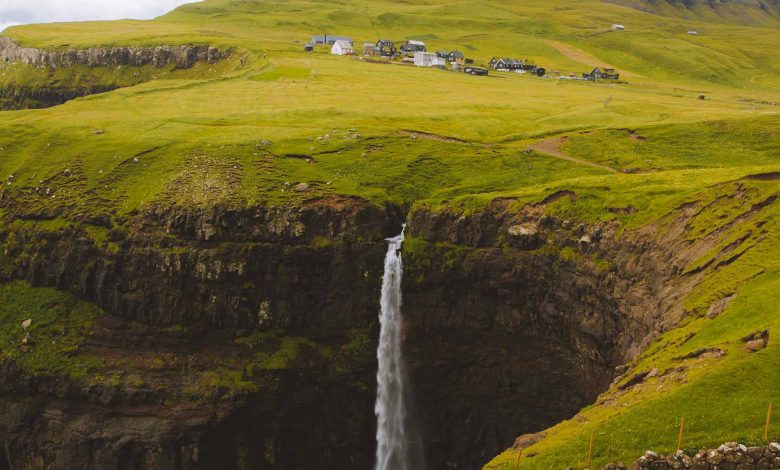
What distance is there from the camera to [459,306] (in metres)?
70.5

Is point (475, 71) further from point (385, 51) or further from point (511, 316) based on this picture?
point (511, 316)

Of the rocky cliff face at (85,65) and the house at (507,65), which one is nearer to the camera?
the rocky cliff face at (85,65)

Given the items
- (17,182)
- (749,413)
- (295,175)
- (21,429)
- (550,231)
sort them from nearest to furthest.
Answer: (749,413) → (550,231) → (21,429) → (295,175) → (17,182)

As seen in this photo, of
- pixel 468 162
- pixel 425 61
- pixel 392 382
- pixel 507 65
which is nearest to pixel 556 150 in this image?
pixel 468 162

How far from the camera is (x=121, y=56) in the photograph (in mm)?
174625

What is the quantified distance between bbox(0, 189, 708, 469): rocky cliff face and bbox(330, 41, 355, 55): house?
11686 cm

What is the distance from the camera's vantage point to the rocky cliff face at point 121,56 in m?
166

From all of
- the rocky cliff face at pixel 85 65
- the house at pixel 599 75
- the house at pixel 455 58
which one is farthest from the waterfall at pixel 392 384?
the house at pixel 599 75

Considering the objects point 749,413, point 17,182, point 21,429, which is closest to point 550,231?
point 749,413

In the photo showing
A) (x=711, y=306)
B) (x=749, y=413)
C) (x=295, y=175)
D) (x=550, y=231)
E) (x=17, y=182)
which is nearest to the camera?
(x=749, y=413)

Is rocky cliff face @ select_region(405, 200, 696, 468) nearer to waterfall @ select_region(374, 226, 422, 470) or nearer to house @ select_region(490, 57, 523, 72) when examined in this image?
waterfall @ select_region(374, 226, 422, 470)

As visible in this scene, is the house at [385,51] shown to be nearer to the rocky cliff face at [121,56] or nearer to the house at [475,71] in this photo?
the house at [475,71]

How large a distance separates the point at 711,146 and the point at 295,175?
5519 cm

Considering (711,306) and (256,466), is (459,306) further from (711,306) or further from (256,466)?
(711,306)
